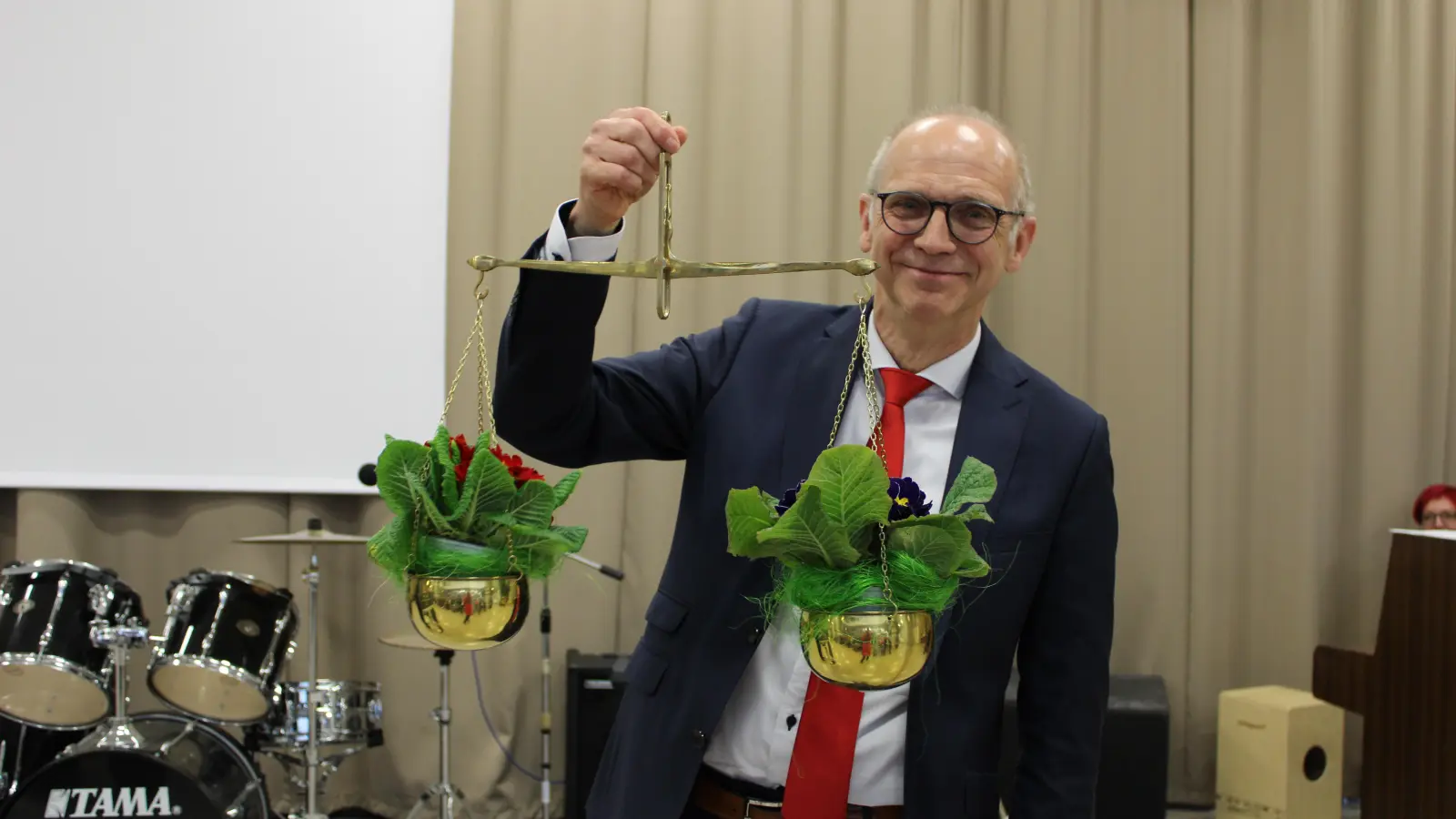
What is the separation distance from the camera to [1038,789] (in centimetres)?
162

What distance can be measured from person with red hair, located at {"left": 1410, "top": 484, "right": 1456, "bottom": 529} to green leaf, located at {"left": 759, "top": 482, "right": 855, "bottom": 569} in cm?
348

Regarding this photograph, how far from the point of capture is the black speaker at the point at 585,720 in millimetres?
3703

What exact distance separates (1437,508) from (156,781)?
397cm

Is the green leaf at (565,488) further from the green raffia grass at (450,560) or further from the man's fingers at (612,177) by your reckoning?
the man's fingers at (612,177)

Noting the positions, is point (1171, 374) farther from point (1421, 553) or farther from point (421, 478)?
point (421, 478)

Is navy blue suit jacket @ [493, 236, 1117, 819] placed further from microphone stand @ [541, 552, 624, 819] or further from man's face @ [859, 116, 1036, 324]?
microphone stand @ [541, 552, 624, 819]

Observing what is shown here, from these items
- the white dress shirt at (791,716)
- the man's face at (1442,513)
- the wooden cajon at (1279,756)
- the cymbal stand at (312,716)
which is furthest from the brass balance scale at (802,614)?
the man's face at (1442,513)

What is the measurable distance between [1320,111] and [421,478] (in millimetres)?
3935

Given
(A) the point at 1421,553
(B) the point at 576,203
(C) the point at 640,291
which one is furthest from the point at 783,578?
(C) the point at 640,291

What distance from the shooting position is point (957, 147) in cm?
156

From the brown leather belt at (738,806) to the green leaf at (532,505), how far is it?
0.47 metres

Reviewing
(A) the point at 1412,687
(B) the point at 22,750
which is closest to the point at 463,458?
(A) the point at 1412,687

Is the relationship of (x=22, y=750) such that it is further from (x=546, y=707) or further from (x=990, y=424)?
(x=990, y=424)

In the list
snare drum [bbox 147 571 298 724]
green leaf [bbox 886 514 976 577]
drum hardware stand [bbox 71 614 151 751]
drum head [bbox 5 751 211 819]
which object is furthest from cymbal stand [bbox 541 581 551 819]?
green leaf [bbox 886 514 976 577]
